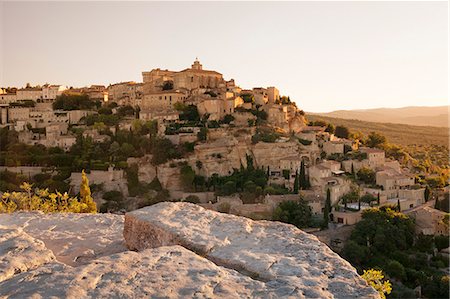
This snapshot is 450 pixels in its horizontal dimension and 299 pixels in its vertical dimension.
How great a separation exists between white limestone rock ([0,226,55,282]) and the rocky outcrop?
2.49 ft

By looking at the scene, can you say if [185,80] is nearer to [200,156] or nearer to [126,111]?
[126,111]

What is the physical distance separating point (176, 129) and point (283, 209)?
45.2 ft

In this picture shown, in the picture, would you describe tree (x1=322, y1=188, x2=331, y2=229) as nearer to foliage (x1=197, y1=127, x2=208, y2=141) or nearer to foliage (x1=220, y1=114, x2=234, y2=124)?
foliage (x1=197, y1=127, x2=208, y2=141)

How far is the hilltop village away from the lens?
101 feet

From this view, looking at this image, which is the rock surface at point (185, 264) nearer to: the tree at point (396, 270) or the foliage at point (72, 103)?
the tree at point (396, 270)

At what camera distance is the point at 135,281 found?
2.18 meters

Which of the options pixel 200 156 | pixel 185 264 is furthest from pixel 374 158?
pixel 185 264

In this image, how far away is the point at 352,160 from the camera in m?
A: 34.9

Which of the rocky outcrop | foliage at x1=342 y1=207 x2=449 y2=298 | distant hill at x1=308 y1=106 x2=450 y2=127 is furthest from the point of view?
distant hill at x1=308 y1=106 x2=450 y2=127

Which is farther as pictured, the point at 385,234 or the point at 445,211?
the point at 445,211

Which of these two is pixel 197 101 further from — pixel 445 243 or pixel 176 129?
pixel 445 243

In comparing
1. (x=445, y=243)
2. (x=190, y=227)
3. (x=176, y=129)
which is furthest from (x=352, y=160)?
(x=190, y=227)

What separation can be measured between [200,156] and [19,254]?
3246 cm

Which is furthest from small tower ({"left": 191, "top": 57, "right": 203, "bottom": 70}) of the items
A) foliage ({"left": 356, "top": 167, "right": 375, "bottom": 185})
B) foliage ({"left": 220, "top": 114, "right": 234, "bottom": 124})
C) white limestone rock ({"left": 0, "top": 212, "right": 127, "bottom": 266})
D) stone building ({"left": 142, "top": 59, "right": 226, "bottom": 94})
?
white limestone rock ({"left": 0, "top": 212, "right": 127, "bottom": 266})
